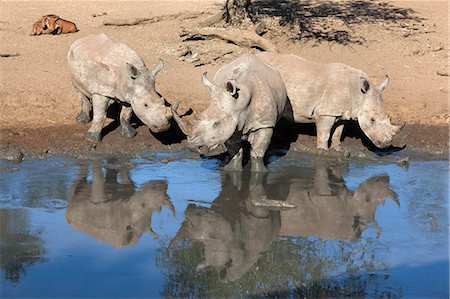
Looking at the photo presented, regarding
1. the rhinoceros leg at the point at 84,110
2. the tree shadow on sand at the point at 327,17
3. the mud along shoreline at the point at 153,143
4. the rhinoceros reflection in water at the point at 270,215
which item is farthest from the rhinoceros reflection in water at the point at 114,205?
the tree shadow on sand at the point at 327,17

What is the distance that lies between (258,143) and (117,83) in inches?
107

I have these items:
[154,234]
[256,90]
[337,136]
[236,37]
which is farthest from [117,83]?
[236,37]

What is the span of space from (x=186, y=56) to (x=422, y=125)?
5299mm

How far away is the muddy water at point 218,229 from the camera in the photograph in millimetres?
7887

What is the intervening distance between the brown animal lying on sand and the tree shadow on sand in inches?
167

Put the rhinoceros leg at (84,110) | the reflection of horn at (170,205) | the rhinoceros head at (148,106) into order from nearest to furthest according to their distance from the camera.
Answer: the reflection of horn at (170,205)
the rhinoceros head at (148,106)
the rhinoceros leg at (84,110)

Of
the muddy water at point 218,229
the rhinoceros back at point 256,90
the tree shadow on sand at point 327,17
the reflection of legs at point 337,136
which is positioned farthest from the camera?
the tree shadow on sand at point 327,17

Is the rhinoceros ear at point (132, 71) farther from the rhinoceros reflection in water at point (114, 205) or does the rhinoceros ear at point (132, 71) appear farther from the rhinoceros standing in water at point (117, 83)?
the rhinoceros reflection in water at point (114, 205)

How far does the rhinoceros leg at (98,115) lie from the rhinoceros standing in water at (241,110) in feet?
5.78

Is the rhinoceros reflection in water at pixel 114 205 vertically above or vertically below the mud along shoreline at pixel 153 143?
above

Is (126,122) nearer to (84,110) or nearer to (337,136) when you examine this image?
(84,110)

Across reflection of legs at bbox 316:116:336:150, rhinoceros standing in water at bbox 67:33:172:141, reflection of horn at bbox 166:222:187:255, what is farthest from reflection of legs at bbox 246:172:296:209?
rhinoceros standing in water at bbox 67:33:172:141

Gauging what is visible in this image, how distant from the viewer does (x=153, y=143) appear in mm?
13273

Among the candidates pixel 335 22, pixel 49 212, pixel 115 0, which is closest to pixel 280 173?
pixel 49 212
